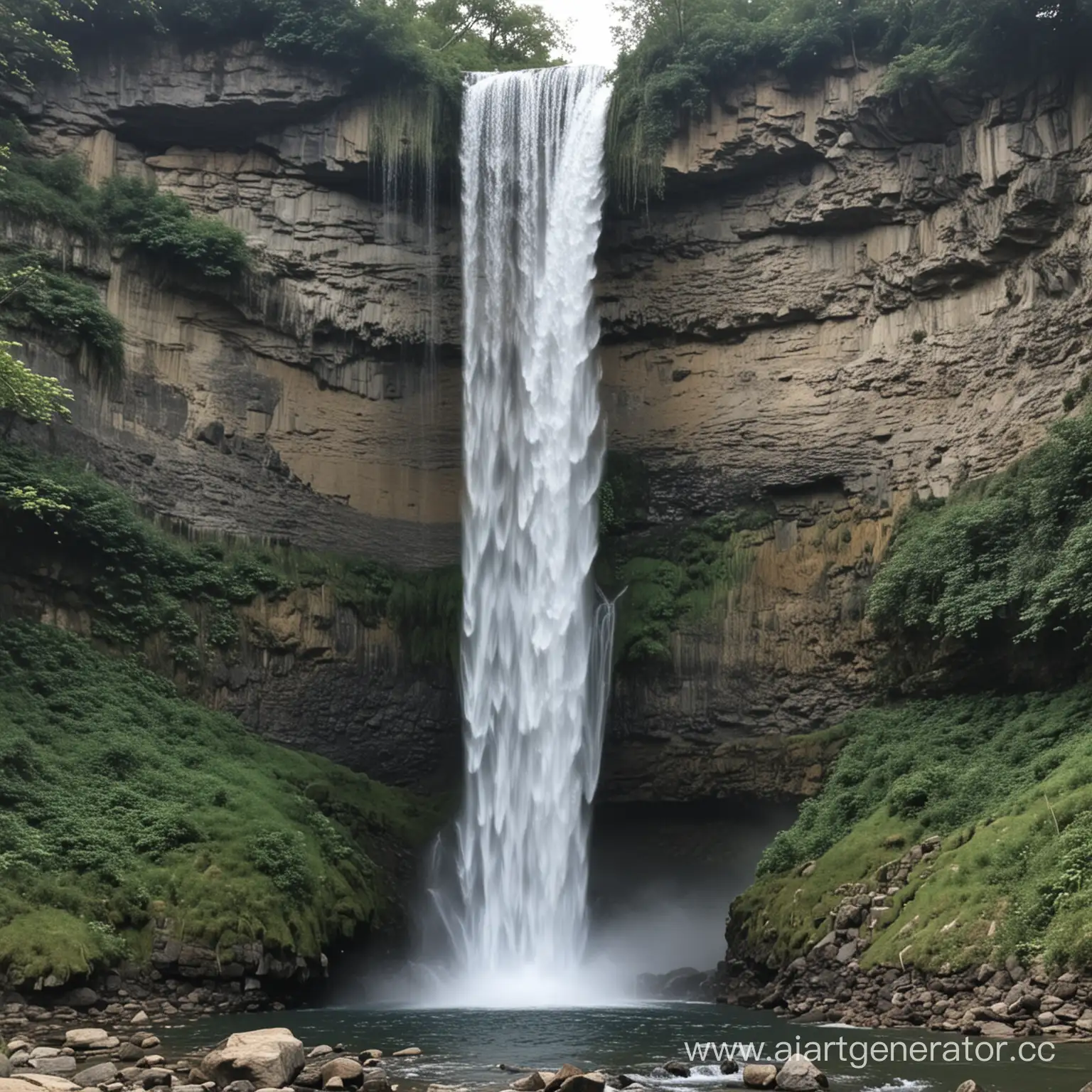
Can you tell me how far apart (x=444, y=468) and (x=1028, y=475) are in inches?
571

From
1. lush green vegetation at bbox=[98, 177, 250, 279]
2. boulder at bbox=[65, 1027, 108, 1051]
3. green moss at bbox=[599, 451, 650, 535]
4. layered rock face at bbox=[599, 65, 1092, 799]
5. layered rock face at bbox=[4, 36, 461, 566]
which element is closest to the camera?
boulder at bbox=[65, 1027, 108, 1051]

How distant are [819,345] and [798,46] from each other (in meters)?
6.77

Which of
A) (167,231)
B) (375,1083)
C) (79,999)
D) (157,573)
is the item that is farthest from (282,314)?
(375,1083)

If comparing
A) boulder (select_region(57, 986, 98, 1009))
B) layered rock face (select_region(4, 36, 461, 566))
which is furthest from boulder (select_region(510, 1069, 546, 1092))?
layered rock face (select_region(4, 36, 461, 566))

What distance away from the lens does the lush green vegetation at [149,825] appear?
18422mm

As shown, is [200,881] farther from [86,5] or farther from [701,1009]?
[86,5]

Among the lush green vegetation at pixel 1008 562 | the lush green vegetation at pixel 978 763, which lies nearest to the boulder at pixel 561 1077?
the lush green vegetation at pixel 978 763

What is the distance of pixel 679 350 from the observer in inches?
1267

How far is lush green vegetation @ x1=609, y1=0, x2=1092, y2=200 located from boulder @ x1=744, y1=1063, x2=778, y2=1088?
2240 centimetres

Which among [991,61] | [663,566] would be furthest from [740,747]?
[991,61]

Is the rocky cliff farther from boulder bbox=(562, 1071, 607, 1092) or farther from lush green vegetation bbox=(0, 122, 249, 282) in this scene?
boulder bbox=(562, 1071, 607, 1092)

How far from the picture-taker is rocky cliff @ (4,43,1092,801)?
2775 cm

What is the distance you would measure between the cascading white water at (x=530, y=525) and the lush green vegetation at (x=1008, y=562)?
7241 millimetres

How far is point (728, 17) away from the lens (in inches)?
1224
